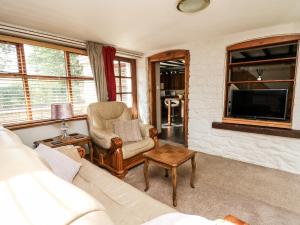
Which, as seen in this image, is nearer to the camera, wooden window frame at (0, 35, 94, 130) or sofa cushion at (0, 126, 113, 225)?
sofa cushion at (0, 126, 113, 225)

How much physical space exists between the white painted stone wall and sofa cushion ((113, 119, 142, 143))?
47.8 inches

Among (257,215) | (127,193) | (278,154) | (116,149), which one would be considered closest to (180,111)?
(278,154)

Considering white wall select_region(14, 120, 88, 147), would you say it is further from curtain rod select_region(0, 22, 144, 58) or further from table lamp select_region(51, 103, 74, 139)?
curtain rod select_region(0, 22, 144, 58)

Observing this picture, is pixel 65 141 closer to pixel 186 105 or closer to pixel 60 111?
pixel 60 111

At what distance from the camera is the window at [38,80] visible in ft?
7.36

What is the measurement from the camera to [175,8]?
1.83 metres

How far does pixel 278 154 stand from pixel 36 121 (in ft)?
12.0

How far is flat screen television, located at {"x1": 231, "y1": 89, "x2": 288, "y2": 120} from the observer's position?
251cm

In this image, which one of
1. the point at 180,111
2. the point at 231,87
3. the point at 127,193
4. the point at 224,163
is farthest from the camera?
the point at 180,111

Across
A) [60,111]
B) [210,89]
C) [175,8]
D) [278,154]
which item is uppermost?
[175,8]

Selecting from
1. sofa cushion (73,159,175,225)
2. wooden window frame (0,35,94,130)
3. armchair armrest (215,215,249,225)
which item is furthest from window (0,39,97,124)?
armchair armrest (215,215,249,225)

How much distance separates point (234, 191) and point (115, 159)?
1.56 metres

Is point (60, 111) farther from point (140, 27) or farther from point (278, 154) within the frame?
point (278, 154)

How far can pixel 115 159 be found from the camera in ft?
7.66
